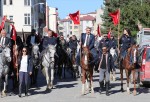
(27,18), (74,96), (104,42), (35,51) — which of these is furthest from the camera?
(27,18)

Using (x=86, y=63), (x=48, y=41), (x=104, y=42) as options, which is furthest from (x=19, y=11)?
(x=86, y=63)

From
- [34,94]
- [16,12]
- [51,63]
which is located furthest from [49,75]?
[16,12]

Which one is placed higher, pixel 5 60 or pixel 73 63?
pixel 5 60

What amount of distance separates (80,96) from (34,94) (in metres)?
2.06

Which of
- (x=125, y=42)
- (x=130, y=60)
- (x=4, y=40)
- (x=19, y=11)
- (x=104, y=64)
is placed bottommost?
(x=104, y=64)

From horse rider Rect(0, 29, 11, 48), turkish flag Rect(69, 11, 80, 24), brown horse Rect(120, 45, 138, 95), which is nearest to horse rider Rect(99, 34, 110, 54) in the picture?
brown horse Rect(120, 45, 138, 95)

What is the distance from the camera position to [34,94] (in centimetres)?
1922

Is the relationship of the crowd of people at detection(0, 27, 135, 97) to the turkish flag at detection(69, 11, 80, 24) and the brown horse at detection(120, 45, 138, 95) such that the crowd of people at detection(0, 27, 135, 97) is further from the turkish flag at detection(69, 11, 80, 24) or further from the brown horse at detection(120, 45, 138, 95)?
the turkish flag at detection(69, 11, 80, 24)

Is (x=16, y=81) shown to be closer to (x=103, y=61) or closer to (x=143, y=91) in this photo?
(x=103, y=61)

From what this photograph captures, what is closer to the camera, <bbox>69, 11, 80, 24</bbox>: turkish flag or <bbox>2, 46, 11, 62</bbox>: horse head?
<bbox>2, 46, 11, 62</bbox>: horse head

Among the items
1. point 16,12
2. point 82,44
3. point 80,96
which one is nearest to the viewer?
point 80,96

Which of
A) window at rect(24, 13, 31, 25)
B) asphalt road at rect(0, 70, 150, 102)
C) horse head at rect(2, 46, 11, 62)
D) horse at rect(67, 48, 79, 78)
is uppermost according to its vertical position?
window at rect(24, 13, 31, 25)

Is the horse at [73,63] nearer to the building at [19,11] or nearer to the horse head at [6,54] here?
the horse head at [6,54]

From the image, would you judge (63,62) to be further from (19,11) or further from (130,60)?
(19,11)
